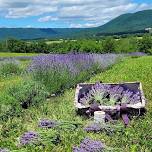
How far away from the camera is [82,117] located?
8.16 m

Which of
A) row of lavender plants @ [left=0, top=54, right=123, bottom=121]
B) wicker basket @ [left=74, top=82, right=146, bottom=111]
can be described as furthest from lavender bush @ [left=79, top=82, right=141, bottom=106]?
row of lavender plants @ [left=0, top=54, right=123, bottom=121]

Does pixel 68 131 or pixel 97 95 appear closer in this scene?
pixel 68 131

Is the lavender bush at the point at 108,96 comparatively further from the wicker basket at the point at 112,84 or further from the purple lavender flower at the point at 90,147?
the purple lavender flower at the point at 90,147

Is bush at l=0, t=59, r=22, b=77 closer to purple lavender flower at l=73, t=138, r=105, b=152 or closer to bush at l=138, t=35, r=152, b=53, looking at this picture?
purple lavender flower at l=73, t=138, r=105, b=152

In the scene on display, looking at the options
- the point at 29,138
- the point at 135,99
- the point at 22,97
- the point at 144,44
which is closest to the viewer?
the point at 29,138

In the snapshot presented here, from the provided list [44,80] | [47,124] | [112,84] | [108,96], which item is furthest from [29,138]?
[44,80]

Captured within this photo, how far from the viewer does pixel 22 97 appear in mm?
9086

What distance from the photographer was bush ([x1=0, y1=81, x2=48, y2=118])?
838 cm

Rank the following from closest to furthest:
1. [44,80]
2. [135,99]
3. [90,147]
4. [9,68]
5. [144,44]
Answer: [90,147]
[135,99]
[44,80]
[9,68]
[144,44]

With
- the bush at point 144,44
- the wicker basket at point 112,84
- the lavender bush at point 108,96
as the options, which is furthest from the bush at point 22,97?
the bush at point 144,44

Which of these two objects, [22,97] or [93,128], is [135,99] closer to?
[93,128]

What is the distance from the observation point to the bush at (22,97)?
27.5ft

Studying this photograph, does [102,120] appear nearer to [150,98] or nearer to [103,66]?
[150,98]

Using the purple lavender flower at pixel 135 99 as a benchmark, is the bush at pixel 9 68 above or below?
below
